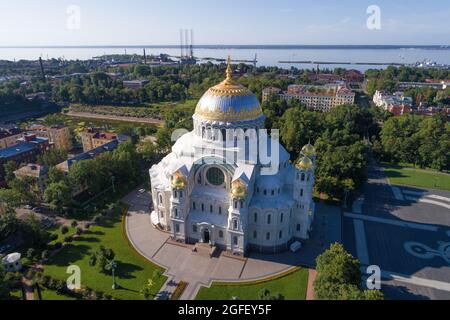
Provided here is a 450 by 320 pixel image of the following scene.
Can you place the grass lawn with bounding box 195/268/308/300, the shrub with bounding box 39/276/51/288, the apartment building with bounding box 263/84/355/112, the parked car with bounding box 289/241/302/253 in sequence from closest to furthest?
the grass lawn with bounding box 195/268/308/300
the shrub with bounding box 39/276/51/288
the parked car with bounding box 289/241/302/253
the apartment building with bounding box 263/84/355/112

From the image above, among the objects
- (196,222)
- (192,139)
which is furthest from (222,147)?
(196,222)

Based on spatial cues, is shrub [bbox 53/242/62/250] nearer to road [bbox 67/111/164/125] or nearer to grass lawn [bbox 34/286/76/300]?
grass lawn [bbox 34/286/76/300]

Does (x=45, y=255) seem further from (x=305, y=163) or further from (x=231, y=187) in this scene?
(x=305, y=163)

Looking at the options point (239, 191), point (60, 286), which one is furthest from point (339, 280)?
point (60, 286)

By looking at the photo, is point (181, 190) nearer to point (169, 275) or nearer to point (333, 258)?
point (169, 275)

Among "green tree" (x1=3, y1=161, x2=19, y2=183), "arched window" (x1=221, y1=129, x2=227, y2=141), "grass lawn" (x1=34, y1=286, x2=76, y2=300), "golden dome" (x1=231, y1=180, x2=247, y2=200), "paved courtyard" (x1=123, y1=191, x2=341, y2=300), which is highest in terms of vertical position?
"arched window" (x1=221, y1=129, x2=227, y2=141)

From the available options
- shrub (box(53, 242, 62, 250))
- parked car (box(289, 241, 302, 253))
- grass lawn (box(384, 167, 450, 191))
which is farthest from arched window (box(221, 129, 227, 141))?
grass lawn (box(384, 167, 450, 191))
